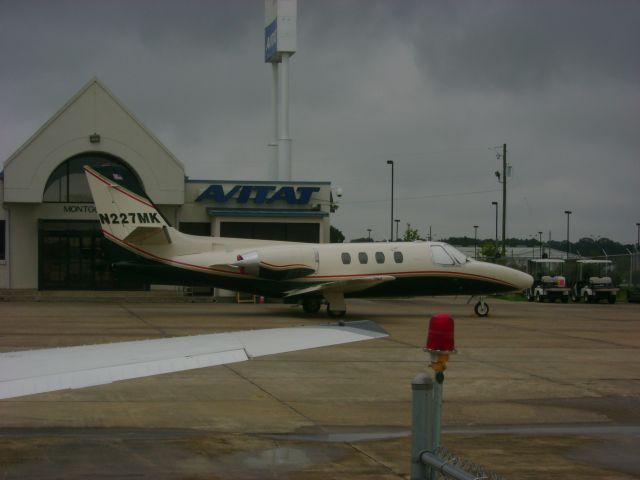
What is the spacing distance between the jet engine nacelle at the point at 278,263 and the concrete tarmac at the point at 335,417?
7.76m

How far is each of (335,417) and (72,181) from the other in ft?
109

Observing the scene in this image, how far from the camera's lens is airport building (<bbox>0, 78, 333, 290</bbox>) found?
40.5 m

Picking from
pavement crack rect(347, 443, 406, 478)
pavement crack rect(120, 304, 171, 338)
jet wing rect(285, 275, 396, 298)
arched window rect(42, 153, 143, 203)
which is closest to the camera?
pavement crack rect(347, 443, 406, 478)

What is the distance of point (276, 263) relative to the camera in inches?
1109

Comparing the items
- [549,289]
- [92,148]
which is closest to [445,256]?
[549,289]

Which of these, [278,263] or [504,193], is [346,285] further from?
[504,193]

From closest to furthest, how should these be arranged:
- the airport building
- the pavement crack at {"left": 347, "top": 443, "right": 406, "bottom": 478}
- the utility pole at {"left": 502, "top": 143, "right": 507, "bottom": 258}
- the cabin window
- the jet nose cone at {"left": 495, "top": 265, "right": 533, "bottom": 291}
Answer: the pavement crack at {"left": 347, "top": 443, "right": 406, "bottom": 478} → the cabin window → the jet nose cone at {"left": 495, "top": 265, "right": 533, "bottom": 291} → the airport building → the utility pole at {"left": 502, "top": 143, "right": 507, "bottom": 258}

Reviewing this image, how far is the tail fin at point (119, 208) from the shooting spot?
28.8m

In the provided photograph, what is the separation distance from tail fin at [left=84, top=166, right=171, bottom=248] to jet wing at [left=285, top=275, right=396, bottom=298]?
209 inches

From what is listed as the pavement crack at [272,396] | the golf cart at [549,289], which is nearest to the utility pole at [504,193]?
the golf cart at [549,289]

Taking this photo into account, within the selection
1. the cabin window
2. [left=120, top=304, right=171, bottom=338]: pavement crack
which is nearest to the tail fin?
[left=120, top=304, right=171, bottom=338]: pavement crack

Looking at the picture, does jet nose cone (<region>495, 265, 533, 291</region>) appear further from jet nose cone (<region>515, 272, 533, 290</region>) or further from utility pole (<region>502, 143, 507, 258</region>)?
utility pole (<region>502, 143, 507, 258</region>)

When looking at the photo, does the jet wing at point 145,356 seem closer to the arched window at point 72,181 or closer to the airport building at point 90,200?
the airport building at point 90,200

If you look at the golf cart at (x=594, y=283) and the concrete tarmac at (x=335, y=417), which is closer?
the concrete tarmac at (x=335, y=417)
